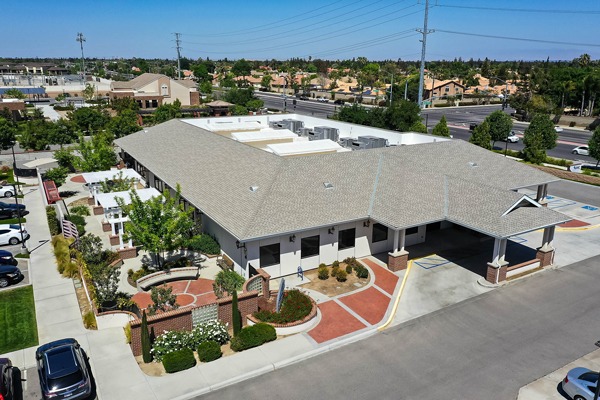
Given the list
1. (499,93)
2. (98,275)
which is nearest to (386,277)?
(98,275)

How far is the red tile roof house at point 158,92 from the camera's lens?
111 metres

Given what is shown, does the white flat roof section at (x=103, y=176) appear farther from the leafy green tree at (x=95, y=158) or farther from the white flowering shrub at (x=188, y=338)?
the white flowering shrub at (x=188, y=338)

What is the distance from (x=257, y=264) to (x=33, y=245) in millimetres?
17474

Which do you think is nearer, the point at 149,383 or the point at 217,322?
the point at 149,383

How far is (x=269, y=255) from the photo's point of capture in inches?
1052

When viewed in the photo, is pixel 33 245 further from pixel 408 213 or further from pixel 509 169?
pixel 509 169

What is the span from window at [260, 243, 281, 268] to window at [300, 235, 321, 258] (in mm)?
1627

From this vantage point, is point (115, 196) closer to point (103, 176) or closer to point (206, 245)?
point (206, 245)

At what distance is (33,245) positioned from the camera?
32656 millimetres

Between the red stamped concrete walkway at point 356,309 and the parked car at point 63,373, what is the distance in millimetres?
9687

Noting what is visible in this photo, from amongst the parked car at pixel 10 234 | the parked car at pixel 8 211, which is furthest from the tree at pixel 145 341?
Result: the parked car at pixel 8 211

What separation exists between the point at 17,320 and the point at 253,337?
12.1 metres

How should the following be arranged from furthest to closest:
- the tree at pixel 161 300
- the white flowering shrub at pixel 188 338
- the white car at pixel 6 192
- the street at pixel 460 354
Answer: the white car at pixel 6 192 < the tree at pixel 161 300 < the white flowering shrub at pixel 188 338 < the street at pixel 460 354

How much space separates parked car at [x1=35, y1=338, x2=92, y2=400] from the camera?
1692 centimetres
